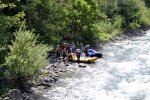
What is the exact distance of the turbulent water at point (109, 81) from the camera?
17719 millimetres

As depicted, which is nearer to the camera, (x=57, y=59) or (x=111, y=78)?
(x=111, y=78)

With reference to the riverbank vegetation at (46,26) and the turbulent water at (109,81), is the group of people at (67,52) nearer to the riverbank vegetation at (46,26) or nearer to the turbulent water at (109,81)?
the riverbank vegetation at (46,26)

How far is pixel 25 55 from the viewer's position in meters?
17.0

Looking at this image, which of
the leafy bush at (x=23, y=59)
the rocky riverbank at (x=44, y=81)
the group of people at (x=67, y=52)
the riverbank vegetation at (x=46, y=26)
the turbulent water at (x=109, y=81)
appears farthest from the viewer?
the group of people at (x=67, y=52)

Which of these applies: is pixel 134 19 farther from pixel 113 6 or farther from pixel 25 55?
pixel 25 55

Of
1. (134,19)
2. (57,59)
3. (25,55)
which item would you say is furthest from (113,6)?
(25,55)

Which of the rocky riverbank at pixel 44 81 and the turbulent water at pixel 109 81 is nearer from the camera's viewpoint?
the rocky riverbank at pixel 44 81

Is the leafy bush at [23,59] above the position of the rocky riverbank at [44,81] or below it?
above

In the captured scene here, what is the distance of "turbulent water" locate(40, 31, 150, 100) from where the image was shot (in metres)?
17.7

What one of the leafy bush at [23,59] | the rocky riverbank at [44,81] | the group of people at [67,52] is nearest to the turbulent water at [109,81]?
the rocky riverbank at [44,81]

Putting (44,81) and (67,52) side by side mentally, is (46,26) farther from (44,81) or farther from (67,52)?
(44,81)

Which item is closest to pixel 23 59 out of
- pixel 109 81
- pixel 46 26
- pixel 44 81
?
pixel 44 81

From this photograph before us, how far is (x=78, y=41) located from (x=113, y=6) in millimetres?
15995

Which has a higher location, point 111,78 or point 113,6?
point 113,6
